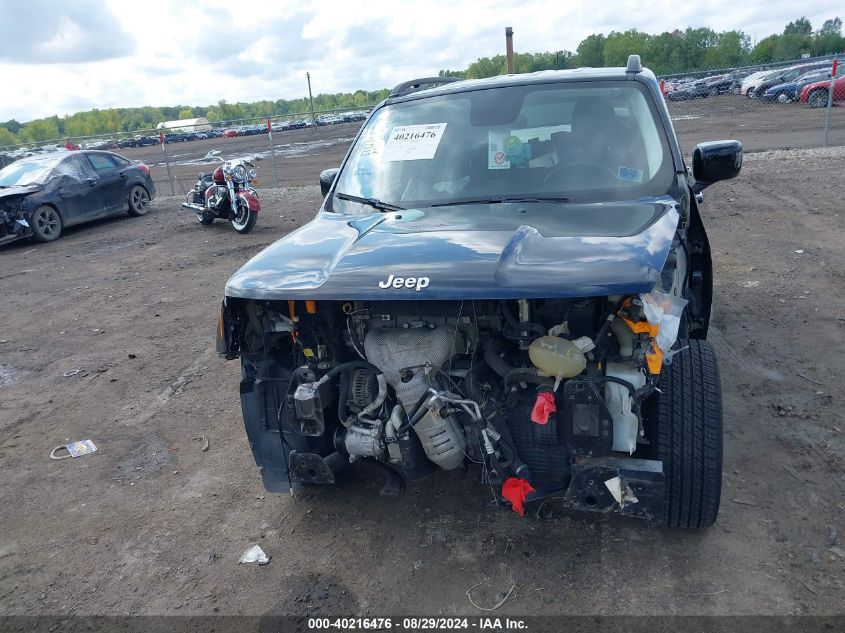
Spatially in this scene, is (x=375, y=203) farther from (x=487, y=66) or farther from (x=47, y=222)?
(x=487, y=66)

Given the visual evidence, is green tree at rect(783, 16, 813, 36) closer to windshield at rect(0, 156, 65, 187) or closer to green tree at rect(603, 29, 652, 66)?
green tree at rect(603, 29, 652, 66)

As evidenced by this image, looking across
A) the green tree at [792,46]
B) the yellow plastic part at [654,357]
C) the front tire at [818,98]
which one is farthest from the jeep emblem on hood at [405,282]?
the green tree at [792,46]

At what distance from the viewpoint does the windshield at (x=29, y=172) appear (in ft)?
38.9

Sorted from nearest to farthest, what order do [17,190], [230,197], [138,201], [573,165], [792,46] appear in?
[573,165]
[17,190]
[230,197]
[138,201]
[792,46]

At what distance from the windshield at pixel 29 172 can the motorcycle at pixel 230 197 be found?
2.48 metres

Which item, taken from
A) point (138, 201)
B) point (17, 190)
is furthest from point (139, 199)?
point (17, 190)

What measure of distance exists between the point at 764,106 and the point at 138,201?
23.6 m

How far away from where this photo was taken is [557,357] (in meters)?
2.62

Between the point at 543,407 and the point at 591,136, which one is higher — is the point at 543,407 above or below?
below

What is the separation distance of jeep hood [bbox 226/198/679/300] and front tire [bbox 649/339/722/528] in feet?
2.07

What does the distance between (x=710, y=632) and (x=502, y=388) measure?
1199 mm

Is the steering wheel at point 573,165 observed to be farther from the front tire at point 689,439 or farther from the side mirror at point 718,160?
the front tire at point 689,439

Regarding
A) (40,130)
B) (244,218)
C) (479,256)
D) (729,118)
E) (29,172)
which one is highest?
(40,130)

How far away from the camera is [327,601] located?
2.87 metres
